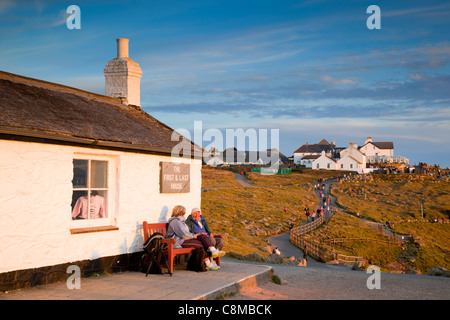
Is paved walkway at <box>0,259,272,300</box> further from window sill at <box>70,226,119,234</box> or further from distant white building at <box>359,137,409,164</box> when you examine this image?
distant white building at <box>359,137,409,164</box>

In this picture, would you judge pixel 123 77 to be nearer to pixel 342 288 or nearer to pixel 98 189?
pixel 98 189

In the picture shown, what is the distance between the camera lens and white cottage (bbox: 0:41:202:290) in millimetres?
7434

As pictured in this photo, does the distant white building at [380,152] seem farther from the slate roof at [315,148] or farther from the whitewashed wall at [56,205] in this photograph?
the whitewashed wall at [56,205]

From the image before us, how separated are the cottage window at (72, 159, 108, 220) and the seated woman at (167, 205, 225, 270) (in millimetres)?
1410

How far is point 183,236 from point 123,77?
15.4 ft

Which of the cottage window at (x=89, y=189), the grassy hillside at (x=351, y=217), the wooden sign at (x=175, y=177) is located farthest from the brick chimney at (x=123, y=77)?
the grassy hillside at (x=351, y=217)

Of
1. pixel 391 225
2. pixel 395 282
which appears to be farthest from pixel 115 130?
pixel 391 225

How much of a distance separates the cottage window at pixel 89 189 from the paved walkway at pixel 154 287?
1.28m

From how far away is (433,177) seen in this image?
305ft

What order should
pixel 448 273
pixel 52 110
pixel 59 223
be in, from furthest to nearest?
pixel 448 273, pixel 52 110, pixel 59 223

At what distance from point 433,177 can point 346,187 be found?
3047cm

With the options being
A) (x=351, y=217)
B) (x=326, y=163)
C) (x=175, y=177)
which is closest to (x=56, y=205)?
(x=175, y=177)
